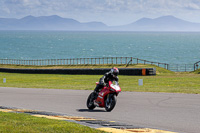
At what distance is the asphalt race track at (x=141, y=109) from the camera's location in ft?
34.1

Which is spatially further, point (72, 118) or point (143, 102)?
point (143, 102)

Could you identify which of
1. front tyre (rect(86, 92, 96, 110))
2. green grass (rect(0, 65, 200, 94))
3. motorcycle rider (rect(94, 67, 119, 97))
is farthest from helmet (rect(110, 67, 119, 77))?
green grass (rect(0, 65, 200, 94))

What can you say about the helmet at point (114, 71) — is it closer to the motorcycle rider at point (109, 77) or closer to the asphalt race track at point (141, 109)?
the motorcycle rider at point (109, 77)

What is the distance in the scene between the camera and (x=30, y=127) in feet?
30.3

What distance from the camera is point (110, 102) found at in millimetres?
13000

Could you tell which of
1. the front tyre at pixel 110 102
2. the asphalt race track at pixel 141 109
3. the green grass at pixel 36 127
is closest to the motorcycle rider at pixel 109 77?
the front tyre at pixel 110 102

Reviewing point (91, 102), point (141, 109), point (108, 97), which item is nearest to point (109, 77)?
point (108, 97)

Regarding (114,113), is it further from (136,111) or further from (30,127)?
(30,127)

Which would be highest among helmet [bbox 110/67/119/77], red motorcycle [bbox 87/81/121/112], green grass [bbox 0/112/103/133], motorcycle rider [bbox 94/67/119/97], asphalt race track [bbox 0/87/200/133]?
helmet [bbox 110/67/119/77]

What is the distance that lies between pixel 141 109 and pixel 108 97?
1.26 m

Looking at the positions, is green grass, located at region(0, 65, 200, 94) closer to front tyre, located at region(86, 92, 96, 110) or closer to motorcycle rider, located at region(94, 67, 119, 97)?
front tyre, located at region(86, 92, 96, 110)

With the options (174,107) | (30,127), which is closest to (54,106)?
(174,107)

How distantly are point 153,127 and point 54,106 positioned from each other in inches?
240

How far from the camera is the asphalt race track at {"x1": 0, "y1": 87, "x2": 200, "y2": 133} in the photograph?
34.1 ft
